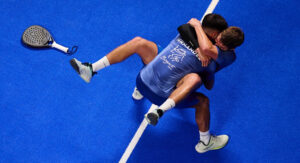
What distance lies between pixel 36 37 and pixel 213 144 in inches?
121

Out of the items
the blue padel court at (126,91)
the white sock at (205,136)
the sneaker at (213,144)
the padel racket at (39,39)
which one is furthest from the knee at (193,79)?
the padel racket at (39,39)

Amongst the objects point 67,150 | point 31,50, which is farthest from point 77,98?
point 31,50

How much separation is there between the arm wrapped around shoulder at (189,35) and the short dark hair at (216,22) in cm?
19

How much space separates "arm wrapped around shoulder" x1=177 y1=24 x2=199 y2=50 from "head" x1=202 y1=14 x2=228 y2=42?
0.53 feet

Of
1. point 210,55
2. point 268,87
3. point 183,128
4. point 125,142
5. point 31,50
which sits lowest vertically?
point 268,87

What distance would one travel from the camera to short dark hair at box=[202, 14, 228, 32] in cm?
311

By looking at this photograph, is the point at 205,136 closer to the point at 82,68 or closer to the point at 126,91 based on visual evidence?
the point at 126,91

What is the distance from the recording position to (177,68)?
123 inches

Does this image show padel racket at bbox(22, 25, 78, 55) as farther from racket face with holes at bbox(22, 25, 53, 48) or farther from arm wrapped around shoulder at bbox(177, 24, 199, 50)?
arm wrapped around shoulder at bbox(177, 24, 199, 50)

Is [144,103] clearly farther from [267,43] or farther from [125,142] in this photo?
[267,43]

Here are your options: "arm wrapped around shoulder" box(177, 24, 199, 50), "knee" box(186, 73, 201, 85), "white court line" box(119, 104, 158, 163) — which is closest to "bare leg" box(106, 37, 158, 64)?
"arm wrapped around shoulder" box(177, 24, 199, 50)

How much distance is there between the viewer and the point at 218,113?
407 cm

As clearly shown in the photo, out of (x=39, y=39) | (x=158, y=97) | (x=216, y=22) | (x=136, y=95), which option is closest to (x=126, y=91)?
(x=136, y=95)

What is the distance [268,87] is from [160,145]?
187 cm
